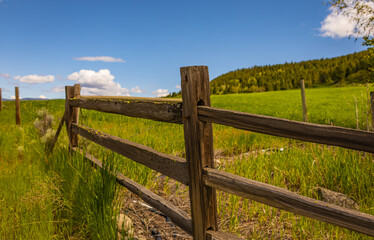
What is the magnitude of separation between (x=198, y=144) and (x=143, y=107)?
3.49ft

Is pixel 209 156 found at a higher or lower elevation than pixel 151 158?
higher

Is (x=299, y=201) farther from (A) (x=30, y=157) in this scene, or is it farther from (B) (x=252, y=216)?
(A) (x=30, y=157)

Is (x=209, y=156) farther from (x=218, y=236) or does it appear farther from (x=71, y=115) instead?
(x=71, y=115)

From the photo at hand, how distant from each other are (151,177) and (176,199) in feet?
2.23

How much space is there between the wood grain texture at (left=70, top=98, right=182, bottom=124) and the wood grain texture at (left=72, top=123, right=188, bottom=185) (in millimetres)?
356

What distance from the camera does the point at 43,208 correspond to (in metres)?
3.14

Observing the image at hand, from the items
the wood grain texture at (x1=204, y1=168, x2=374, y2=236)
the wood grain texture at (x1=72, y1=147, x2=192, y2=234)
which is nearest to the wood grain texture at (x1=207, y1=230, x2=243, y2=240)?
the wood grain texture at (x1=72, y1=147, x2=192, y2=234)

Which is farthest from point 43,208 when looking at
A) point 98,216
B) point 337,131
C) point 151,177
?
point 337,131

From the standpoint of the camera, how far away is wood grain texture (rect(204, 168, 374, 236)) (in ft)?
5.07

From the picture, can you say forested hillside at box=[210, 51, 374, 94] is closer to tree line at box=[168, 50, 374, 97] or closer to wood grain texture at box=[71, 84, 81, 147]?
tree line at box=[168, 50, 374, 97]

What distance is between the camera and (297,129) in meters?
1.70

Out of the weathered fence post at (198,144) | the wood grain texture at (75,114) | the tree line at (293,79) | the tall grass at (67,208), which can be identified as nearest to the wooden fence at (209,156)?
the weathered fence post at (198,144)

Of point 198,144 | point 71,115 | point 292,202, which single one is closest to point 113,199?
point 198,144

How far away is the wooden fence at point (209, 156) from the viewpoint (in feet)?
5.20
